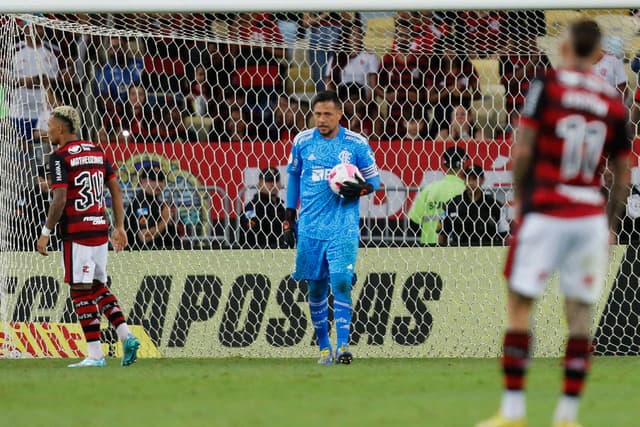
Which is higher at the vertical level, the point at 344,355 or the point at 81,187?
the point at 81,187

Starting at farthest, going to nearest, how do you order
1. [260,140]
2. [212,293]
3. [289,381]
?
[260,140] → [212,293] → [289,381]

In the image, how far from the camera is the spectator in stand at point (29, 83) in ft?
38.7

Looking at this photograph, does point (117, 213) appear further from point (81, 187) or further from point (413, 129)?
point (413, 129)

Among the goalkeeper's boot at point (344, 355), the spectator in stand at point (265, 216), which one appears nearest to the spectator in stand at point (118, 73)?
the spectator in stand at point (265, 216)

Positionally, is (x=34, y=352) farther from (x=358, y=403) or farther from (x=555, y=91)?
(x=555, y=91)

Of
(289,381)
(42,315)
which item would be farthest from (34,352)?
(289,381)

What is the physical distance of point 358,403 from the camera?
21.6 feet

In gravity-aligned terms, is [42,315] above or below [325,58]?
below

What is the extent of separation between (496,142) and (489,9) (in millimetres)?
1525

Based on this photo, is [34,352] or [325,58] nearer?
[34,352]

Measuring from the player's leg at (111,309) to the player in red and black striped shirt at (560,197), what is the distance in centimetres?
497

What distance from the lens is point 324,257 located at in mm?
9625

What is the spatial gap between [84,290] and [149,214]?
198cm

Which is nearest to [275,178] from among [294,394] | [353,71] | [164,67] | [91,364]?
[353,71]
